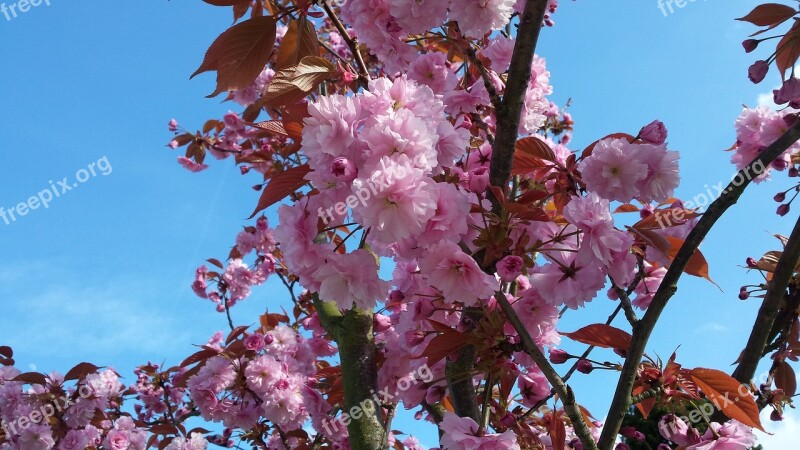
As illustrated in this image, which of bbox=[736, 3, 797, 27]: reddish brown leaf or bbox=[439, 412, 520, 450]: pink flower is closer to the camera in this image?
bbox=[439, 412, 520, 450]: pink flower

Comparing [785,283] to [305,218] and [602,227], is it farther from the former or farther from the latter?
Result: [305,218]

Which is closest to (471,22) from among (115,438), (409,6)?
(409,6)

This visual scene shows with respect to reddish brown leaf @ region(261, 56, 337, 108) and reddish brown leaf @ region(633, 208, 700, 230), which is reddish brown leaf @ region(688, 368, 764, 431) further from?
reddish brown leaf @ region(261, 56, 337, 108)

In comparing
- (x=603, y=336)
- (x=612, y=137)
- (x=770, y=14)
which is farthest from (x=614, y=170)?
(x=770, y=14)

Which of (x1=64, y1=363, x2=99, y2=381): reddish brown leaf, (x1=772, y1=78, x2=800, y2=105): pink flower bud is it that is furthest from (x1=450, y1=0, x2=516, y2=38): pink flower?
(x1=64, y1=363, x2=99, y2=381): reddish brown leaf

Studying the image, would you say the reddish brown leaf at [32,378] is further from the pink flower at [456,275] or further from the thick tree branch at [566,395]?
the thick tree branch at [566,395]

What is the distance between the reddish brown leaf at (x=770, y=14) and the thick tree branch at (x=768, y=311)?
0.61 meters

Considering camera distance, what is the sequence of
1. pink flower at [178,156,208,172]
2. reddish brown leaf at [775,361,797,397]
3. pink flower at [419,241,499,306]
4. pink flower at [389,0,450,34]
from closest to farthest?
pink flower at [419,241,499,306] < pink flower at [389,0,450,34] < reddish brown leaf at [775,361,797,397] < pink flower at [178,156,208,172]

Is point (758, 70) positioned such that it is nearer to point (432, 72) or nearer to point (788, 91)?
point (788, 91)

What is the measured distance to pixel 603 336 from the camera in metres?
1.35

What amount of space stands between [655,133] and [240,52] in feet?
3.05

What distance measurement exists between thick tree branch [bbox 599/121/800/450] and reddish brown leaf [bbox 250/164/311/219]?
792mm

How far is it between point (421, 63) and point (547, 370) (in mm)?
1028

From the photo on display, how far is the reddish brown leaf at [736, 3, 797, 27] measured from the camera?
166 cm
